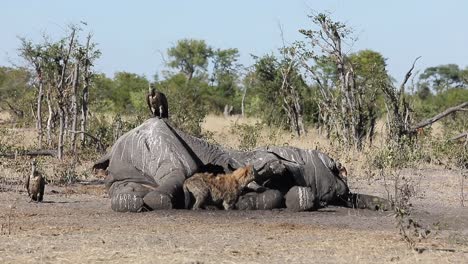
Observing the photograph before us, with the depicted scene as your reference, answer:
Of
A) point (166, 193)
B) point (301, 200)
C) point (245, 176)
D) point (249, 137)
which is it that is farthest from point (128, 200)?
point (249, 137)

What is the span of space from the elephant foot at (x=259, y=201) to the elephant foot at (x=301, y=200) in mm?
177

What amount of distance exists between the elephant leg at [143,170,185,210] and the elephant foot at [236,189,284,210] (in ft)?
2.86

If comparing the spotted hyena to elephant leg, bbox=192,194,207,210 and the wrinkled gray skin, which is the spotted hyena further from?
the wrinkled gray skin

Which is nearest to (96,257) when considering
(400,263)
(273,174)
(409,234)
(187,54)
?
(400,263)

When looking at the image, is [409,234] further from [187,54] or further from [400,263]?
[187,54]

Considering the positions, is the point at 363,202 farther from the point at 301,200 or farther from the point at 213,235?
the point at 213,235

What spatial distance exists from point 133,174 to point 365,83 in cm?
1107

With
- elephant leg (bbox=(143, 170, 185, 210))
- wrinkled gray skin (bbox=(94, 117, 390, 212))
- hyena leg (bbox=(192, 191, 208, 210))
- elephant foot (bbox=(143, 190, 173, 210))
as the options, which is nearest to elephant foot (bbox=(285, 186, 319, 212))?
wrinkled gray skin (bbox=(94, 117, 390, 212))

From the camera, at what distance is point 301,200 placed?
1333 cm

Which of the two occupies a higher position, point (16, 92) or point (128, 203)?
point (16, 92)

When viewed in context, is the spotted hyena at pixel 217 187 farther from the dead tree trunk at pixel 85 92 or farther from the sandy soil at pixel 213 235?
the dead tree trunk at pixel 85 92

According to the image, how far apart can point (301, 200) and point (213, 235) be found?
9.99 feet

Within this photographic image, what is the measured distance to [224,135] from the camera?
90.5ft

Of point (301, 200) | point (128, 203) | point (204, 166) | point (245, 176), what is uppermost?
point (204, 166)
